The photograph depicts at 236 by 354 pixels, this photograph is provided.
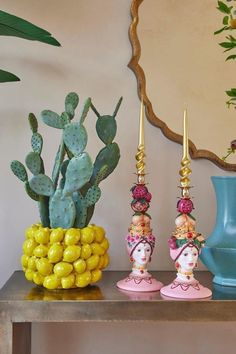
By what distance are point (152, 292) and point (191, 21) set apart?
0.66m

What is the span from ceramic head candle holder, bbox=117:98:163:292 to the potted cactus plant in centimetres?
6

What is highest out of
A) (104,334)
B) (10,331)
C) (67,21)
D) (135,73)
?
(67,21)

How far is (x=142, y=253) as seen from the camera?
108 cm

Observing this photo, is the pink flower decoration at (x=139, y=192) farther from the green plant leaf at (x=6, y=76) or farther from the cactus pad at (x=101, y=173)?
the green plant leaf at (x=6, y=76)

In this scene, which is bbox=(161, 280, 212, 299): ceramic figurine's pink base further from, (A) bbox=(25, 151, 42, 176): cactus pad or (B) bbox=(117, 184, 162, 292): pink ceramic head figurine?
(A) bbox=(25, 151, 42, 176): cactus pad

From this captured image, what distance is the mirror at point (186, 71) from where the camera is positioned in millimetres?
1292

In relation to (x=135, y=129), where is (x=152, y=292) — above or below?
below

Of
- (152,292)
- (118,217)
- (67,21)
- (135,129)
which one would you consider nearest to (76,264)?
(152,292)

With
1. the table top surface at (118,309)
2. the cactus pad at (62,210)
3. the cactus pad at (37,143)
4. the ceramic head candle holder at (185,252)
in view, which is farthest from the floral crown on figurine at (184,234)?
the cactus pad at (37,143)

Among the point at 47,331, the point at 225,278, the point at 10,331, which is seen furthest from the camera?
the point at 47,331

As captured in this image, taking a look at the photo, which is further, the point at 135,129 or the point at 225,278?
the point at 135,129

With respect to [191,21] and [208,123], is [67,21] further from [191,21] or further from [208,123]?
[208,123]

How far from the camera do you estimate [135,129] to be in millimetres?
1307

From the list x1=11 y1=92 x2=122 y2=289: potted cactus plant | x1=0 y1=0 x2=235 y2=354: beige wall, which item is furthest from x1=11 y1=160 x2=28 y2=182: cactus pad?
x1=0 y1=0 x2=235 y2=354: beige wall
